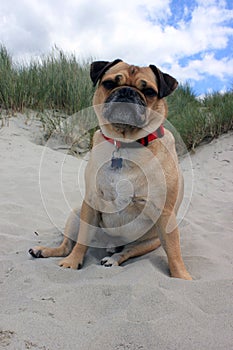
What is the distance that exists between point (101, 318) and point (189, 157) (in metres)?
5.85

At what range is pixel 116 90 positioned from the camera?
2.78 metres

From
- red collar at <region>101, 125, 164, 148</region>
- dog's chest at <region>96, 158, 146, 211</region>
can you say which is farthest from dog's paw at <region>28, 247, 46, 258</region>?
red collar at <region>101, 125, 164, 148</region>

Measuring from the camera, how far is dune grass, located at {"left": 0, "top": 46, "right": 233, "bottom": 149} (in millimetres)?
7857

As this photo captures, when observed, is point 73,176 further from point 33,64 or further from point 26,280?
point 33,64

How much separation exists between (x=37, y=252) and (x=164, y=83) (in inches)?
64.8

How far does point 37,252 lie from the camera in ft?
9.68

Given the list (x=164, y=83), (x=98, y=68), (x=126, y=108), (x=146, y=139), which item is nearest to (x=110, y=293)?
(x=146, y=139)

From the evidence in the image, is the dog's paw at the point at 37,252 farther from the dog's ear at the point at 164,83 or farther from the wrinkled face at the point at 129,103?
the dog's ear at the point at 164,83

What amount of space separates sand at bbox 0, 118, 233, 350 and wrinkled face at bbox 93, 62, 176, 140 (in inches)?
39.1

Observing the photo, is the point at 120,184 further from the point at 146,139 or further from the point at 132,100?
the point at 132,100

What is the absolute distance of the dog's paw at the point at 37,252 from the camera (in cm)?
293

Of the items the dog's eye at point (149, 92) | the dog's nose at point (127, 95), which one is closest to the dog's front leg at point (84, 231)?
the dog's nose at point (127, 95)

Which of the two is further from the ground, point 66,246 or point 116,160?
point 116,160

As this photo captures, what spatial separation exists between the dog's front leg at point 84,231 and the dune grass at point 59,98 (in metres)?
4.80
